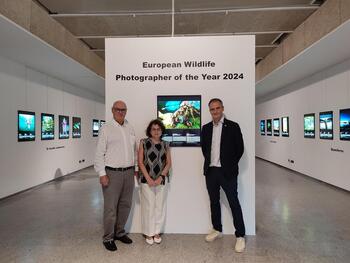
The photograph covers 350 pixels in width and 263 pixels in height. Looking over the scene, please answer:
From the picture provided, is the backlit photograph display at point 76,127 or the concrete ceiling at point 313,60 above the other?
the concrete ceiling at point 313,60

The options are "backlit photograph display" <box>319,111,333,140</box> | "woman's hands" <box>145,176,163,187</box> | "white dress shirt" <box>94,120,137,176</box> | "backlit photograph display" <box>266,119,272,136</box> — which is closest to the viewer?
"white dress shirt" <box>94,120,137,176</box>

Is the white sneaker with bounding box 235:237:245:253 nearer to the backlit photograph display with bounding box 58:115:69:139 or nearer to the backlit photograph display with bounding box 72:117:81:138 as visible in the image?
the backlit photograph display with bounding box 58:115:69:139

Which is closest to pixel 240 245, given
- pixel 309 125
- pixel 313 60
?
pixel 313 60

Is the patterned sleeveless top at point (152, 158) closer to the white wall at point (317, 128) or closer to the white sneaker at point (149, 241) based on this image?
the white sneaker at point (149, 241)

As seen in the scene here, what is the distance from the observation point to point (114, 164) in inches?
127

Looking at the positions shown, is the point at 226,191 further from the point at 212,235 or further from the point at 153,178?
the point at 153,178

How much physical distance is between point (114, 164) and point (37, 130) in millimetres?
5105

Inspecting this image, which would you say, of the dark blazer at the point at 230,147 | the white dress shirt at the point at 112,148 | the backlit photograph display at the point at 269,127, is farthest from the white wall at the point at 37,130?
the backlit photograph display at the point at 269,127

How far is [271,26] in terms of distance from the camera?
6891 millimetres

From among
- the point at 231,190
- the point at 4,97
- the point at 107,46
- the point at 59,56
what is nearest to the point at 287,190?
the point at 231,190

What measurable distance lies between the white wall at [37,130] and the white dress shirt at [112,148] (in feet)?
13.0

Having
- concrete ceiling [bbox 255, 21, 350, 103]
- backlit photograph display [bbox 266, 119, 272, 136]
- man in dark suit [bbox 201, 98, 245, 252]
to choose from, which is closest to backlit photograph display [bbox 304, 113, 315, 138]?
concrete ceiling [bbox 255, 21, 350, 103]

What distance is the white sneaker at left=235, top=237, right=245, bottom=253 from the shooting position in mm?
3207

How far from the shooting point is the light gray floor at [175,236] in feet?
10.2
